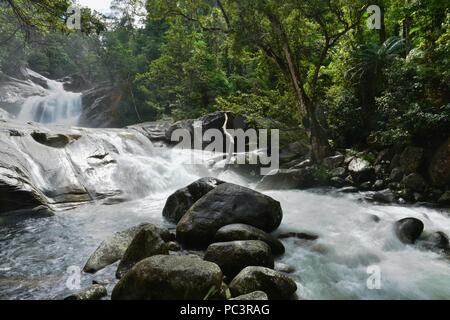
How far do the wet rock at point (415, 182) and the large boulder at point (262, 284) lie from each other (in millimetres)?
6314

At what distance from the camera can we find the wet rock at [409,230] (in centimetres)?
665

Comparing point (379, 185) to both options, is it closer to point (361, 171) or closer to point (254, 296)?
point (361, 171)

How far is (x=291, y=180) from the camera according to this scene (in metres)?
11.7

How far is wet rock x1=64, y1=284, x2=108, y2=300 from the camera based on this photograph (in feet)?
14.0

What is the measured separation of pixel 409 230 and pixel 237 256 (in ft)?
12.8

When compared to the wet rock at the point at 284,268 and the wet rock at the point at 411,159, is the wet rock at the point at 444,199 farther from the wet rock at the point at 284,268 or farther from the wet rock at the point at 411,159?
the wet rock at the point at 284,268

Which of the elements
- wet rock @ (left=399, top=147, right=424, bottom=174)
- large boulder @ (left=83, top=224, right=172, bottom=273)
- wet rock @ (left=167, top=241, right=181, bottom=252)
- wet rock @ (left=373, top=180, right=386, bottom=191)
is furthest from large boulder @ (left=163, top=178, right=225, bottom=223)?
wet rock @ (left=399, top=147, right=424, bottom=174)

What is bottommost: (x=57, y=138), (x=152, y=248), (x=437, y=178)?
(x=152, y=248)

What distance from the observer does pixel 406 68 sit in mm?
10594

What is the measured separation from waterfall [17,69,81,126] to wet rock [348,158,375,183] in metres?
28.6

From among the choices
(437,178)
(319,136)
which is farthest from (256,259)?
(319,136)

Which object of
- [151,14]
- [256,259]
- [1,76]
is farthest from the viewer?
[1,76]

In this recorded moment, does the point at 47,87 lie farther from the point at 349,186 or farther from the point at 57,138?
the point at 349,186
